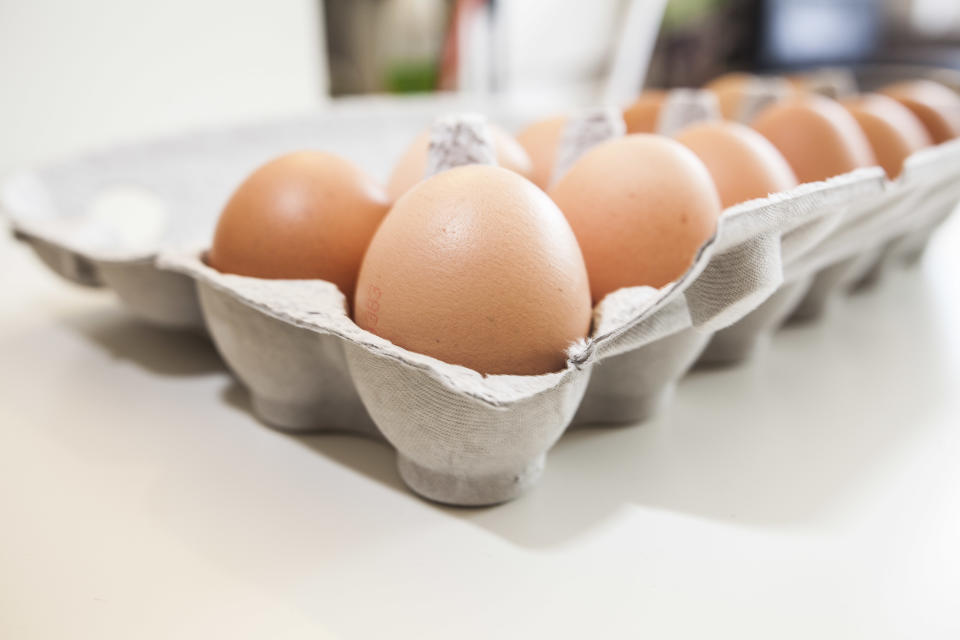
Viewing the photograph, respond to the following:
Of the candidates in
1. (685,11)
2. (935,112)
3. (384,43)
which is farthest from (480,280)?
(685,11)

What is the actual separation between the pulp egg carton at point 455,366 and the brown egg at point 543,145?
4.0 inches

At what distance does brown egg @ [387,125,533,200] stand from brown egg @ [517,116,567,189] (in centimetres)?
5

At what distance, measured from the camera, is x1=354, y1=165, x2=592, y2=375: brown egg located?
0.50 metres

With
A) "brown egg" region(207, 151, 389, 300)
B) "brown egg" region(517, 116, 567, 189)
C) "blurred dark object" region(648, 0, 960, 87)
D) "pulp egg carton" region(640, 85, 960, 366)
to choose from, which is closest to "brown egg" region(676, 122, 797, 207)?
"pulp egg carton" region(640, 85, 960, 366)

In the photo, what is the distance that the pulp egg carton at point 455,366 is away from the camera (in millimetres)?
484

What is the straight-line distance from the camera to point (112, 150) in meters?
1.16

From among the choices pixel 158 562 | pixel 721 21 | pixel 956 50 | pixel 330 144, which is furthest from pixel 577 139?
pixel 956 50

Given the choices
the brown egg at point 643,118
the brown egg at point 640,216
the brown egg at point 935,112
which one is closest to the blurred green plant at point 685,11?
the brown egg at point 935,112

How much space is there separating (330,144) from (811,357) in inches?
36.7

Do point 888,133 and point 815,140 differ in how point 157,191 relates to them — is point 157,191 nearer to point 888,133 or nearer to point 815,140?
point 815,140

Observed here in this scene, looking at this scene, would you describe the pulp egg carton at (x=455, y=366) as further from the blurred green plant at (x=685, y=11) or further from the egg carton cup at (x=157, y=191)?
the blurred green plant at (x=685, y=11)

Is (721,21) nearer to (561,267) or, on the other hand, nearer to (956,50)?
(956,50)

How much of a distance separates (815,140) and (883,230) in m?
0.17

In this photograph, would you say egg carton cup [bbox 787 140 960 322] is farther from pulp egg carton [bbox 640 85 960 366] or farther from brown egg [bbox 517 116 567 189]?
brown egg [bbox 517 116 567 189]
